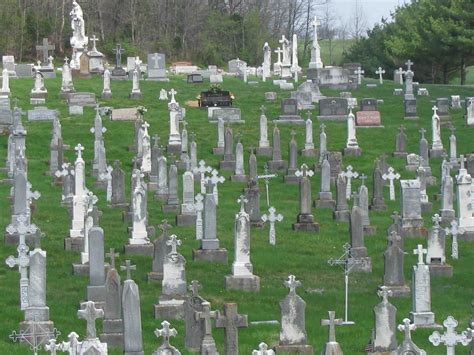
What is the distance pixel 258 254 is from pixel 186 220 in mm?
3612

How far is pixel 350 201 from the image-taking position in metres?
30.6

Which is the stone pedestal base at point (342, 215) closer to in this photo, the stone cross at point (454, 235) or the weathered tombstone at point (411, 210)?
the weathered tombstone at point (411, 210)

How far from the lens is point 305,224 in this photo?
27.3m

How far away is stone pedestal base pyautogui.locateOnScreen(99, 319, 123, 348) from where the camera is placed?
17969mm

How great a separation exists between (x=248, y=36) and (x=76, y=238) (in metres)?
54.9

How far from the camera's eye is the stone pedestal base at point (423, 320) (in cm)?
1934

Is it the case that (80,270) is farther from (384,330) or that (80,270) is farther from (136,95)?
(136,95)

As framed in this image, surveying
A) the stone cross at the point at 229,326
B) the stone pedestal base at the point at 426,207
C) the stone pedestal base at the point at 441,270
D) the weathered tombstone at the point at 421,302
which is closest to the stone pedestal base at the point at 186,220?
the stone pedestal base at the point at 426,207

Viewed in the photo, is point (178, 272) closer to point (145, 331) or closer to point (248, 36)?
point (145, 331)

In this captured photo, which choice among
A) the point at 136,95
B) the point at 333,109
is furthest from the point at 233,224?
the point at 136,95

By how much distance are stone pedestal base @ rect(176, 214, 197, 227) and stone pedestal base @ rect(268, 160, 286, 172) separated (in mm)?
7931

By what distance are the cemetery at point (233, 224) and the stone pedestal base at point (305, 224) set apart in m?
0.04

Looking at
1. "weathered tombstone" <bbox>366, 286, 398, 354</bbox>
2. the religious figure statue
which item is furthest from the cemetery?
the religious figure statue

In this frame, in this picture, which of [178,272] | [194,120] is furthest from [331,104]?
[178,272]
